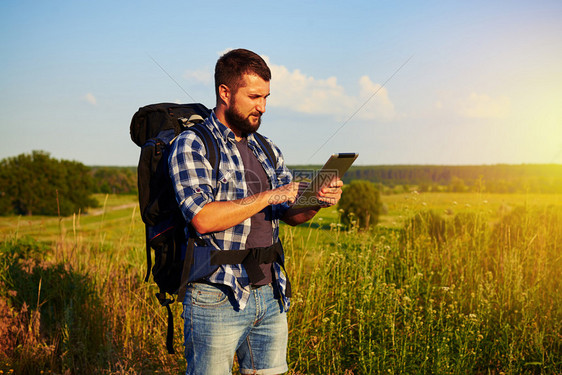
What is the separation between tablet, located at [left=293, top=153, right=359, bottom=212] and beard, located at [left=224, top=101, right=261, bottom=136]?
0.49 m

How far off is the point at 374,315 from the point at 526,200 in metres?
4.17

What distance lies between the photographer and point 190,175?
212 centimetres

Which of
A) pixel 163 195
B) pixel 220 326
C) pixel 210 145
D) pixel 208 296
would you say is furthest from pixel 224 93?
pixel 220 326

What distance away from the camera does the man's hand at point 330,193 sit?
87.4 inches

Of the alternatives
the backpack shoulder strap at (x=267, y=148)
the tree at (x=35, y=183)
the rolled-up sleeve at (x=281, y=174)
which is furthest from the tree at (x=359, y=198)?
the tree at (x=35, y=183)

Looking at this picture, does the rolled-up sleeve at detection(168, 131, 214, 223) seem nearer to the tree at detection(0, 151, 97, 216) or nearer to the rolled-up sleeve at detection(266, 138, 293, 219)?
the rolled-up sleeve at detection(266, 138, 293, 219)

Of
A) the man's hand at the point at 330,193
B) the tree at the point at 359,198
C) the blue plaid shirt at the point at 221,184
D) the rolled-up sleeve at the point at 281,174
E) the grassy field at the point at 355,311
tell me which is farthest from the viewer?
the tree at the point at 359,198

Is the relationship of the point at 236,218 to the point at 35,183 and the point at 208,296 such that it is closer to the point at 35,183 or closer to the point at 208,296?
the point at 208,296

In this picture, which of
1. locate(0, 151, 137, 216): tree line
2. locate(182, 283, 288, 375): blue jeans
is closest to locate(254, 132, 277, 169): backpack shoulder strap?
locate(182, 283, 288, 375): blue jeans

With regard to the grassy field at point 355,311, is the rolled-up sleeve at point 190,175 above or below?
above

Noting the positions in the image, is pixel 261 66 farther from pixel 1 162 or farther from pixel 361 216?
pixel 1 162

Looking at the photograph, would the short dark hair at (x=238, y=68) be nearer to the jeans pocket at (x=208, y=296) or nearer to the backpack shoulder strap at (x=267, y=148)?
the backpack shoulder strap at (x=267, y=148)

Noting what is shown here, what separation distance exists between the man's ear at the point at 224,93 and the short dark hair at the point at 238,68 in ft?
0.07

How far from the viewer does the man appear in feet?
6.98
